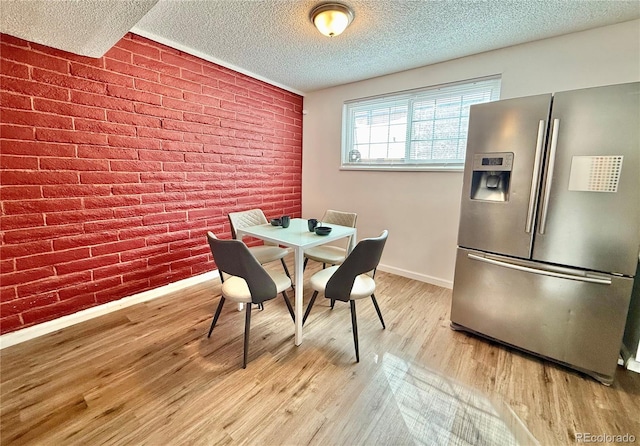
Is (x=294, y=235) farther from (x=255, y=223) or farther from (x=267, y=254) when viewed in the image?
(x=255, y=223)

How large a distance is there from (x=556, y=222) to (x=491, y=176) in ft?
1.58

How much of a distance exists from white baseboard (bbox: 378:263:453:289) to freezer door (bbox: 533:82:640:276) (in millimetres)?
1350

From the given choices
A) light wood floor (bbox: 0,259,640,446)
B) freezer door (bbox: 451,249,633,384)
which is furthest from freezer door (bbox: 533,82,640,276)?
light wood floor (bbox: 0,259,640,446)

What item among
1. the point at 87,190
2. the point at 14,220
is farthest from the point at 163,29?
the point at 14,220

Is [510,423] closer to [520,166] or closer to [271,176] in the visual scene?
[520,166]

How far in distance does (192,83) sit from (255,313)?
2310 millimetres

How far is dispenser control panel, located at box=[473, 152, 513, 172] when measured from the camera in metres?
1.82

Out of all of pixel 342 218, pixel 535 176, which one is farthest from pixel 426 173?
pixel 535 176

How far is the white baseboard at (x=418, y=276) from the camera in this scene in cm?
300

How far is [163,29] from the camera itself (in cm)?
225

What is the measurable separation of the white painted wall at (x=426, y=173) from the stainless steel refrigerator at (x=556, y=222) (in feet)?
3.05

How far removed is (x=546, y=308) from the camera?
1.76 metres

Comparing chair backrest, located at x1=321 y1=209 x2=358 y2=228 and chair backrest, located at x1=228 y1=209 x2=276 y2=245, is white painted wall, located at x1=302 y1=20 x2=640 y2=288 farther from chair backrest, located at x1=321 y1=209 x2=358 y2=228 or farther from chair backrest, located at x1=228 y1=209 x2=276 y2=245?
chair backrest, located at x1=228 y1=209 x2=276 y2=245

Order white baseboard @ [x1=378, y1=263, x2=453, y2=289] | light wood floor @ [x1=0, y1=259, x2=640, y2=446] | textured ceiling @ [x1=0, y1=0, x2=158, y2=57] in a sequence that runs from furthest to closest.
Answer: white baseboard @ [x1=378, y1=263, x2=453, y2=289] < textured ceiling @ [x1=0, y1=0, x2=158, y2=57] < light wood floor @ [x1=0, y1=259, x2=640, y2=446]
